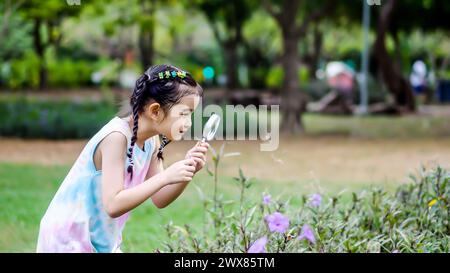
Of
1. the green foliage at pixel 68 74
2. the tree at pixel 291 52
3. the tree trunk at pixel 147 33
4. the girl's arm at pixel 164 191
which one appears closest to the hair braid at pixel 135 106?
the girl's arm at pixel 164 191

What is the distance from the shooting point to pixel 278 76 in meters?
33.6

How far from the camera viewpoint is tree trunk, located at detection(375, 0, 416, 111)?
1941 centimetres

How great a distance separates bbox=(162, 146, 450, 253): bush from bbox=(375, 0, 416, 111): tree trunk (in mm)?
15625

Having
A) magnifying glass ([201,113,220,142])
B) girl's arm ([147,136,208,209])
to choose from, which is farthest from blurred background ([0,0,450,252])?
magnifying glass ([201,113,220,142])

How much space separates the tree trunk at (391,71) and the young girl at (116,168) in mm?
17456

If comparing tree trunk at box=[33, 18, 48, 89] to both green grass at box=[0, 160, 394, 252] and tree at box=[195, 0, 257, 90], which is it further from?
green grass at box=[0, 160, 394, 252]

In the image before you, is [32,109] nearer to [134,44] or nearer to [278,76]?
[278,76]

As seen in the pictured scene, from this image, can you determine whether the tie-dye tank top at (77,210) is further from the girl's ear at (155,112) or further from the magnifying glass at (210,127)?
the magnifying glass at (210,127)

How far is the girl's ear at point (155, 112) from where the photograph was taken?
7.87 feet

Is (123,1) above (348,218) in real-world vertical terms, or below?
above

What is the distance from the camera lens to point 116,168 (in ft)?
7.67

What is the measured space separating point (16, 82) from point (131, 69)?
13.2 metres

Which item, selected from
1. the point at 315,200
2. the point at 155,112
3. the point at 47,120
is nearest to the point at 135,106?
the point at 155,112
